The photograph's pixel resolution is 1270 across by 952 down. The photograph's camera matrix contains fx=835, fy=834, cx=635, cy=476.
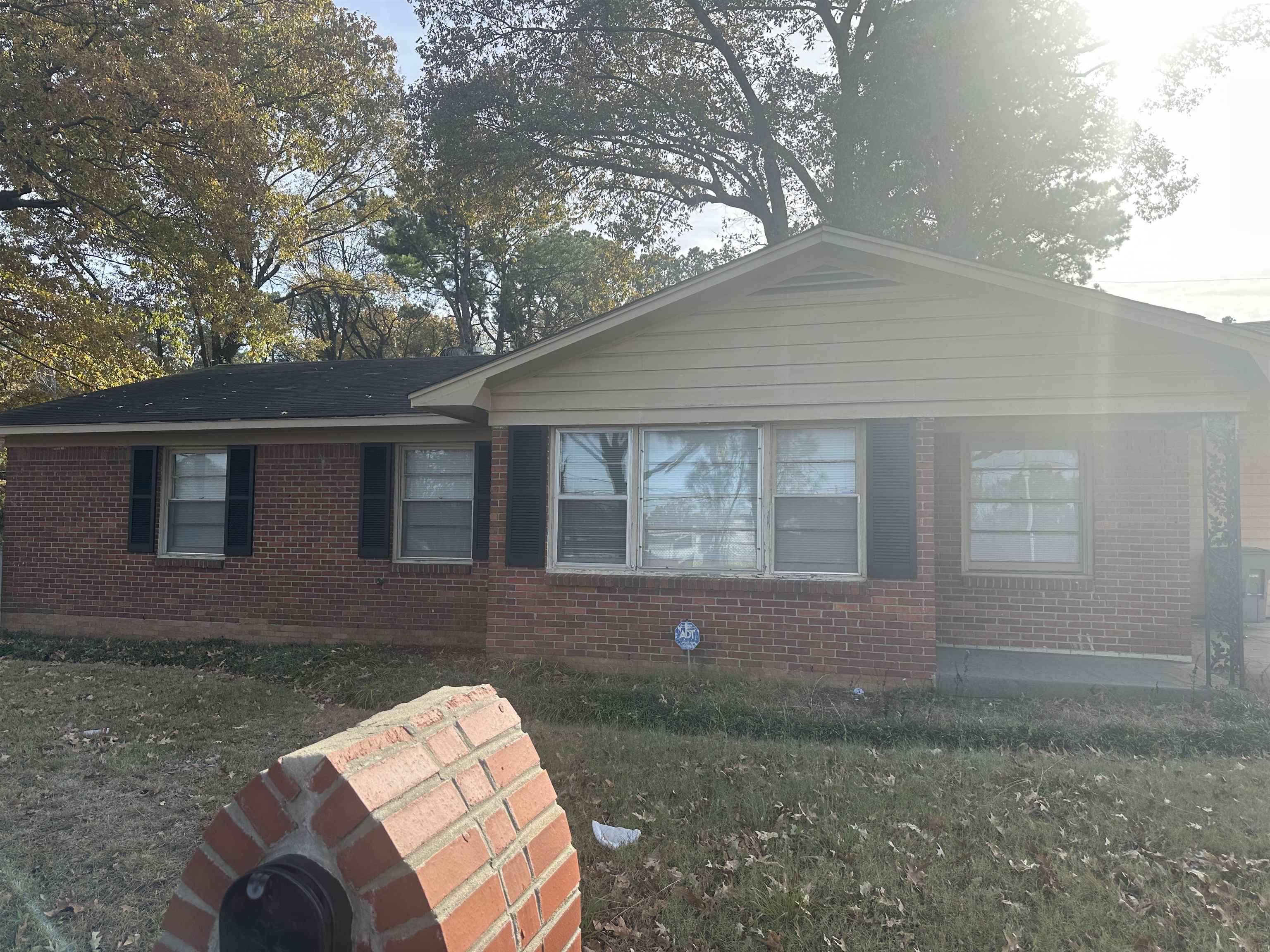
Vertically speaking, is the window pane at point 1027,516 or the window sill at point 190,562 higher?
the window pane at point 1027,516

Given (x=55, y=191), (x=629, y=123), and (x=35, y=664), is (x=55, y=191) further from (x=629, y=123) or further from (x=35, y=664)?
(x=629, y=123)

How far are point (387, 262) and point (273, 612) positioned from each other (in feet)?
77.7

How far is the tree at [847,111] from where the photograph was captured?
16.1 metres

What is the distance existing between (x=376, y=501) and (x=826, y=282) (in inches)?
236

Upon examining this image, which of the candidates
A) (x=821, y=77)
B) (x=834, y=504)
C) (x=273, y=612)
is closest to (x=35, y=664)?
(x=273, y=612)

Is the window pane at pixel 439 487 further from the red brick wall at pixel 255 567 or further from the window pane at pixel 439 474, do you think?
the red brick wall at pixel 255 567

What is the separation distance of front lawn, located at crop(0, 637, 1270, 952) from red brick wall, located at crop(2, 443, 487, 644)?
2305 mm

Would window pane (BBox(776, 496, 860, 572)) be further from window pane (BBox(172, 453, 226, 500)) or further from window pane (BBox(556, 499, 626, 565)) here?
window pane (BBox(172, 453, 226, 500))

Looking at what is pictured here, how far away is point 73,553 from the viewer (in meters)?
11.6

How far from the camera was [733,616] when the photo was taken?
7.98 meters

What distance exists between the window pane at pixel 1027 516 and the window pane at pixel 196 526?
31.2ft

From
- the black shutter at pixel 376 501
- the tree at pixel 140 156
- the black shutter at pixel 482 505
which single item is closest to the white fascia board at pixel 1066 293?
the black shutter at pixel 482 505

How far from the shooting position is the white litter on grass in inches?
164

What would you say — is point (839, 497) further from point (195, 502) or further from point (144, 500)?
point (144, 500)
